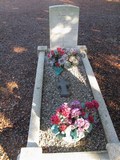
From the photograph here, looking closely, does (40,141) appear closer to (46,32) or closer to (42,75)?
(42,75)

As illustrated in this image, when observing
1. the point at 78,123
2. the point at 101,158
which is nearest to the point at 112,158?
the point at 101,158

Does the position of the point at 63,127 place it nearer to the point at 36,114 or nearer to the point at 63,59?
the point at 36,114

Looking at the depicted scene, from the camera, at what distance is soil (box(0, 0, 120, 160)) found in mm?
5723

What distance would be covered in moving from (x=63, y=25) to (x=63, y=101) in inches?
126

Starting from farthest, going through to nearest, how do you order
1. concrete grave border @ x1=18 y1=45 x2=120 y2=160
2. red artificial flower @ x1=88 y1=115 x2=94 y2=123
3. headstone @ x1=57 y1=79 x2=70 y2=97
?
headstone @ x1=57 y1=79 x2=70 y2=97, red artificial flower @ x1=88 y1=115 x2=94 y2=123, concrete grave border @ x1=18 y1=45 x2=120 y2=160

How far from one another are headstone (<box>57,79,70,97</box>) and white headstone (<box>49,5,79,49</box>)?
2.15 meters

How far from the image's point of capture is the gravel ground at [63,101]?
4.61m

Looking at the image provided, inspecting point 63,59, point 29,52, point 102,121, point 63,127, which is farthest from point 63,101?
point 29,52

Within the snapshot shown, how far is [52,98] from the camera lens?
20.0 feet

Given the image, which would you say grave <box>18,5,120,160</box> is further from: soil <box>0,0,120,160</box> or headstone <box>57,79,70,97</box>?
soil <box>0,0,120,160</box>

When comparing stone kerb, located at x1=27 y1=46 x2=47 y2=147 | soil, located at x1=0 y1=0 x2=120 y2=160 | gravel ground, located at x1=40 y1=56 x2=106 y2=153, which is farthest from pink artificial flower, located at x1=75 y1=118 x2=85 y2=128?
soil, located at x1=0 y1=0 x2=120 y2=160

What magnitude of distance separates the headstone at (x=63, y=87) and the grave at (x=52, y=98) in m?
0.30

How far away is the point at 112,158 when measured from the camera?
157 inches

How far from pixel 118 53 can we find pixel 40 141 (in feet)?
17.8
